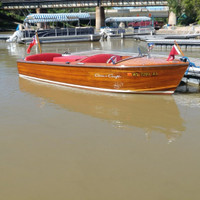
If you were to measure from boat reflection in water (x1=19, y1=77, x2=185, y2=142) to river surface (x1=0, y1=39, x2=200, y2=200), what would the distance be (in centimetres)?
2

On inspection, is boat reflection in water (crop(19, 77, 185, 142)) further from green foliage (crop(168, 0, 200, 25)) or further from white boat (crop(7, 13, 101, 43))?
green foliage (crop(168, 0, 200, 25))

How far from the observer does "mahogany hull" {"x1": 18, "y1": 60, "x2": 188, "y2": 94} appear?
822cm

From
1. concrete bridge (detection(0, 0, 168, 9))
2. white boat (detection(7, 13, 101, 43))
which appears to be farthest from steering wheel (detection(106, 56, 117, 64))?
concrete bridge (detection(0, 0, 168, 9))

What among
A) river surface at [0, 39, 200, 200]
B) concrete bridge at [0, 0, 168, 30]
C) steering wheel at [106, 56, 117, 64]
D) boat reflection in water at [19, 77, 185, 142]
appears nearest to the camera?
river surface at [0, 39, 200, 200]

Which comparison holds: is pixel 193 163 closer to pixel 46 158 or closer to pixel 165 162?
pixel 165 162

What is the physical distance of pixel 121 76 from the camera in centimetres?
859

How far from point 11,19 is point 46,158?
7956 centimetres

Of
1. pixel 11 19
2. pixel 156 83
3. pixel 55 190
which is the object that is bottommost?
pixel 55 190

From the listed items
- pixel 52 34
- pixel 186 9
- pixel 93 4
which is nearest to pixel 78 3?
pixel 93 4

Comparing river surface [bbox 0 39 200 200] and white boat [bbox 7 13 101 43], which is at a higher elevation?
white boat [bbox 7 13 101 43]

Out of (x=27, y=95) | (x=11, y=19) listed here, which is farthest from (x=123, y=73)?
(x=11, y=19)

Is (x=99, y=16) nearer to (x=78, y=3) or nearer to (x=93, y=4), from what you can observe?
(x=93, y=4)

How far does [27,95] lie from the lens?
9617 millimetres

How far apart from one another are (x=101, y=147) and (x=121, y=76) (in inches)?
142
